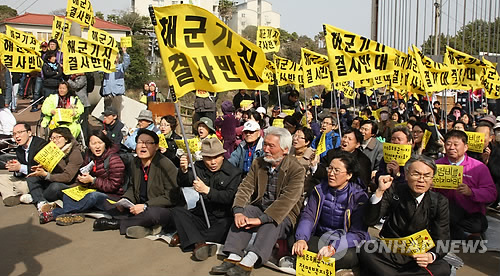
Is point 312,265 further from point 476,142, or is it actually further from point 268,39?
point 268,39

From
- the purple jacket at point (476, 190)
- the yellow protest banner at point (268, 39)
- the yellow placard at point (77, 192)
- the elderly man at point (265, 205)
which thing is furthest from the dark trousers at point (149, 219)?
the yellow protest banner at point (268, 39)

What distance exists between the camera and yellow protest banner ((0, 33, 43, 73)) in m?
11.0

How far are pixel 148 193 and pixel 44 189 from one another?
203 cm

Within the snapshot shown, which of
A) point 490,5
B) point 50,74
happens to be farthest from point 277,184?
point 490,5

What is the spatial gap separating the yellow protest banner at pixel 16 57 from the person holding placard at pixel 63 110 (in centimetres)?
300

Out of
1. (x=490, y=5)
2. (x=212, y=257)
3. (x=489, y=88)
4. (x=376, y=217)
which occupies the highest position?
(x=490, y=5)

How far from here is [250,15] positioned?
65875 mm

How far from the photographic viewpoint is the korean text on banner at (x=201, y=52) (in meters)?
5.00

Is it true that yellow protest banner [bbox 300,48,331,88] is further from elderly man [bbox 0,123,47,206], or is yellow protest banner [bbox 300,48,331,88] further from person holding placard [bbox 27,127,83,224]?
elderly man [bbox 0,123,47,206]

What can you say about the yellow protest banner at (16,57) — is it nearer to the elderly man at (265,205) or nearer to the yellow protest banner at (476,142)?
the elderly man at (265,205)

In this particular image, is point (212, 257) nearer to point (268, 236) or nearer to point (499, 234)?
point (268, 236)

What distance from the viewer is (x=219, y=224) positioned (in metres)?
5.25

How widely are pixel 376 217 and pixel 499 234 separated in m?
2.49

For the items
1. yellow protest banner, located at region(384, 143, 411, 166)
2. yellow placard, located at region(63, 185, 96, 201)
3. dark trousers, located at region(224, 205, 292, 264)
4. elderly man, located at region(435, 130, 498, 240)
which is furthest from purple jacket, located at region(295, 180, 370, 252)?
yellow placard, located at region(63, 185, 96, 201)
